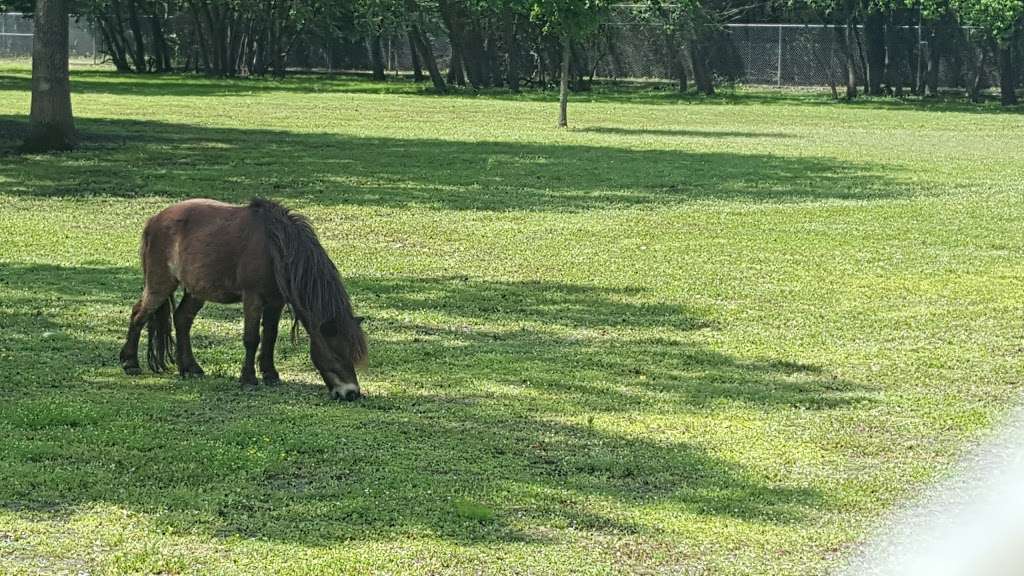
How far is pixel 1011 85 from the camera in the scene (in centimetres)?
5062

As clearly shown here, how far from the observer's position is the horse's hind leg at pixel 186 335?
8859mm

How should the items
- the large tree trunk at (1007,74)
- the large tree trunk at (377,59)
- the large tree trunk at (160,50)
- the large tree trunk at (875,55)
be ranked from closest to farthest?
the large tree trunk at (1007,74) → the large tree trunk at (875,55) → the large tree trunk at (377,59) → the large tree trunk at (160,50)

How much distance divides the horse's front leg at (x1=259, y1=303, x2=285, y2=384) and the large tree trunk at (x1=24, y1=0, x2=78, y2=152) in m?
17.5

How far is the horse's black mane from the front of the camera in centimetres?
802

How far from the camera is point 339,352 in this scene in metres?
8.13

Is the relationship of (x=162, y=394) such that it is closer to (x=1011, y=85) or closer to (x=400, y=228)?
(x=400, y=228)

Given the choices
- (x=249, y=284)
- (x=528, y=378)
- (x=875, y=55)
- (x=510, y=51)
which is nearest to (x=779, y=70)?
(x=875, y=55)

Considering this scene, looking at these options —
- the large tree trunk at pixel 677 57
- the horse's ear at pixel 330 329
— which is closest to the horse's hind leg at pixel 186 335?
the horse's ear at pixel 330 329

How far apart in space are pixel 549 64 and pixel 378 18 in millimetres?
7200

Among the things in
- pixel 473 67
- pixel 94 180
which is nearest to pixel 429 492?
pixel 94 180

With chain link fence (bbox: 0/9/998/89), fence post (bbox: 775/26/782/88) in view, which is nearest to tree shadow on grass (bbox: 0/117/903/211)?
chain link fence (bbox: 0/9/998/89)

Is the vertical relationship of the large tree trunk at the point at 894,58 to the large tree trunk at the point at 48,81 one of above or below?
above

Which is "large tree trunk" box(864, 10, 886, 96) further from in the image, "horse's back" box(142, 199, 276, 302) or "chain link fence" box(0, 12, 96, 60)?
"horse's back" box(142, 199, 276, 302)

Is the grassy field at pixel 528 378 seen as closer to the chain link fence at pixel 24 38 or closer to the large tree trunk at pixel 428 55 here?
the large tree trunk at pixel 428 55
